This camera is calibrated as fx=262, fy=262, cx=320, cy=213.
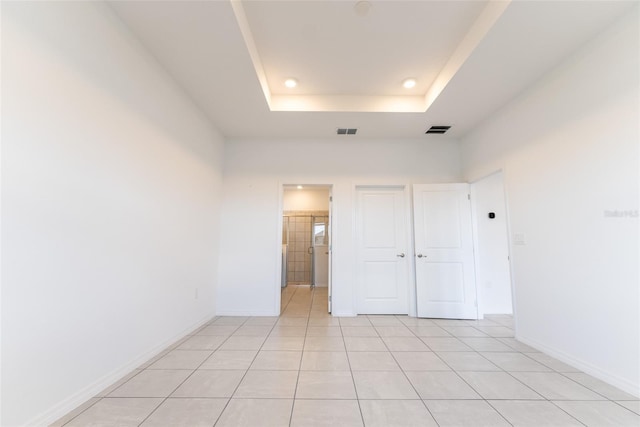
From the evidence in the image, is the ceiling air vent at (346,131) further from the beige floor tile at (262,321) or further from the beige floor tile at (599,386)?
the beige floor tile at (599,386)

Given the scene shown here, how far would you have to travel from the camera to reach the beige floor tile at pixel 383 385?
1.80 meters

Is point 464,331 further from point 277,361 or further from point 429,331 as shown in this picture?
point 277,361

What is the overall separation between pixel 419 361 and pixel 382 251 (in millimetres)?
1860

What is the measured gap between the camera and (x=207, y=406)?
1666mm

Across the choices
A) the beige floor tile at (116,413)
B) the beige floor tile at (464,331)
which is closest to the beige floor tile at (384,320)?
the beige floor tile at (464,331)

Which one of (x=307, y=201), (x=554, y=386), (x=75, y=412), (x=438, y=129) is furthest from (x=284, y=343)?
(x=307, y=201)

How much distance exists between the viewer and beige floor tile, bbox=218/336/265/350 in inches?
104

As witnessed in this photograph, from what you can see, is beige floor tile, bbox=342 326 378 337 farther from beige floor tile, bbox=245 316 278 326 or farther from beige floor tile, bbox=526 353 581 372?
beige floor tile, bbox=526 353 581 372

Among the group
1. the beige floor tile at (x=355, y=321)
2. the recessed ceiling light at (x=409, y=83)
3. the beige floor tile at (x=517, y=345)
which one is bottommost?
the beige floor tile at (x=355, y=321)

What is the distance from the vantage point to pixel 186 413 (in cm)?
160

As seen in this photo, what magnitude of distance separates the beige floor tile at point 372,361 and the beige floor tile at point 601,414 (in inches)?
43.0

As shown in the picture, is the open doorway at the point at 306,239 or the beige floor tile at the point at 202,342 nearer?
the beige floor tile at the point at 202,342

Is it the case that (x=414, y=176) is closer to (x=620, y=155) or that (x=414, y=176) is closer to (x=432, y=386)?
(x=620, y=155)

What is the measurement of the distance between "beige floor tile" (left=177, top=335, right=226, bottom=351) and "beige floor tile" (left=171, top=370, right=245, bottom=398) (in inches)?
21.6
